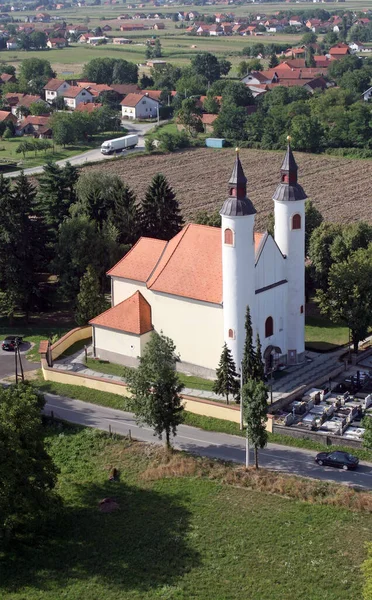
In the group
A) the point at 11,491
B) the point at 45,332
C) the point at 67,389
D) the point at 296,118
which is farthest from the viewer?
the point at 296,118

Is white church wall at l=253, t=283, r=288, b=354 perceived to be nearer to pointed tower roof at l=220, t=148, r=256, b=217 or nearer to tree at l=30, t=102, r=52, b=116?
pointed tower roof at l=220, t=148, r=256, b=217

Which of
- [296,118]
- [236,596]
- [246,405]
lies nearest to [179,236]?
[246,405]

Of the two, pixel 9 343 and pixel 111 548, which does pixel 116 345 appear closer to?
pixel 9 343

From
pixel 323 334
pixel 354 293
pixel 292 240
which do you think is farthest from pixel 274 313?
pixel 323 334

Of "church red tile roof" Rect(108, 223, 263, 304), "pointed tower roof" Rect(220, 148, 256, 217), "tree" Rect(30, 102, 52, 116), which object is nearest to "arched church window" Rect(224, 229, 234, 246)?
"pointed tower roof" Rect(220, 148, 256, 217)

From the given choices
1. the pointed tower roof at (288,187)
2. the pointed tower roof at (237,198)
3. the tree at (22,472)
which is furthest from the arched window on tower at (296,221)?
the tree at (22,472)

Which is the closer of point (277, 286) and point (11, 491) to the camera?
point (11, 491)

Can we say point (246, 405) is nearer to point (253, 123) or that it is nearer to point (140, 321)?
point (140, 321)
